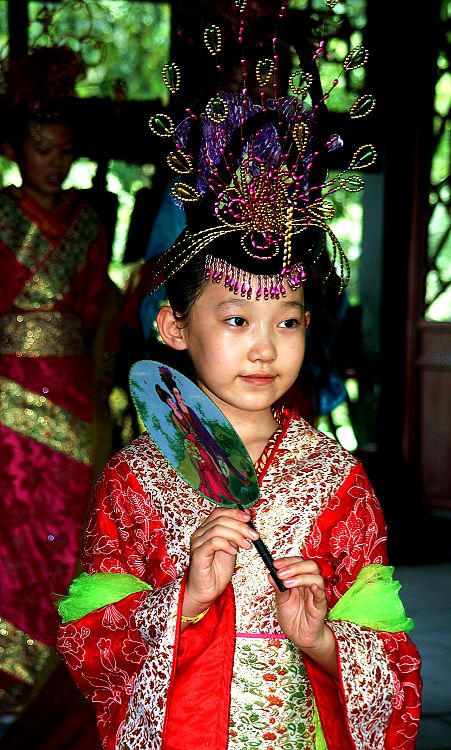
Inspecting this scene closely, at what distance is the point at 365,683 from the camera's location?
135cm

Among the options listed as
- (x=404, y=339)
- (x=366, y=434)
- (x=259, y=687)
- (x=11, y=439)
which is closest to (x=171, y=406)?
(x=259, y=687)

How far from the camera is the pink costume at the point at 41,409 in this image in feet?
10.9

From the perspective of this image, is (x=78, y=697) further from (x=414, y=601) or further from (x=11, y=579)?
(x=414, y=601)

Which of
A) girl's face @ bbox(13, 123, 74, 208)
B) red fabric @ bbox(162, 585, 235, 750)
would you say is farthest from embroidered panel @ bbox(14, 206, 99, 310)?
red fabric @ bbox(162, 585, 235, 750)

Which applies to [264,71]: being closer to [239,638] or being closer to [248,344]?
[248,344]

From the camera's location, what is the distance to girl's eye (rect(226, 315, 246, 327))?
1.42m

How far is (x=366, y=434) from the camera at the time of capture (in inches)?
241

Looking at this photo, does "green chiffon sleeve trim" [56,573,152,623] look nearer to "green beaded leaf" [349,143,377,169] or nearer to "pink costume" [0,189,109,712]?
"green beaded leaf" [349,143,377,169]

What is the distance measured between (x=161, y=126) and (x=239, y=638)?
2.32 ft

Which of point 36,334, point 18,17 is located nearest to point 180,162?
point 36,334

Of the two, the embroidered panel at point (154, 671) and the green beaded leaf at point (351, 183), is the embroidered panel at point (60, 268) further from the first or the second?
the embroidered panel at point (154, 671)

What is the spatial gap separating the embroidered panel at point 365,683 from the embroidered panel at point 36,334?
2.22m

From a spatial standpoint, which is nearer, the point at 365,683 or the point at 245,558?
the point at 365,683

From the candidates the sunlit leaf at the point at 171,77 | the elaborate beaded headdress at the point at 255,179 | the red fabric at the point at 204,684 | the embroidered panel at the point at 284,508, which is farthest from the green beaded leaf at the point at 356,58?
the red fabric at the point at 204,684
